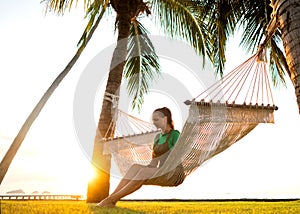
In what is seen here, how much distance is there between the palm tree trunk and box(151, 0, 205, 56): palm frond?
2.58ft

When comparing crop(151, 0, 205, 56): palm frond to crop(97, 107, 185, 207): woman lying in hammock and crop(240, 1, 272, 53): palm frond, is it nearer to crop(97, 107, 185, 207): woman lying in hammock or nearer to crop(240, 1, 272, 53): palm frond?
crop(240, 1, 272, 53): palm frond

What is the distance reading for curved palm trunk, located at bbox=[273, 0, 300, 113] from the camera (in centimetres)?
225

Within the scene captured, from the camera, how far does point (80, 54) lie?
15.8 feet

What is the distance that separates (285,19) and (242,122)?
0.94 meters

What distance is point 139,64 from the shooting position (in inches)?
260

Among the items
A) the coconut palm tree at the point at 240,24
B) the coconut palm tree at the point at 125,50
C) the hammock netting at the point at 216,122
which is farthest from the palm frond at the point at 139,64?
the hammock netting at the point at 216,122

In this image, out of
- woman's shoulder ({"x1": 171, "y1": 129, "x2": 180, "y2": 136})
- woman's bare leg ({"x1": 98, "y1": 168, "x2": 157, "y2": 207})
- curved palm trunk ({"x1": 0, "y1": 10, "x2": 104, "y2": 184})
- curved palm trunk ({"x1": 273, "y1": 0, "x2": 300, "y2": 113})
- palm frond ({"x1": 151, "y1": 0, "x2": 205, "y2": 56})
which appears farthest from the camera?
palm frond ({"x1": 151, "y1": 0, "x2": 205, "y2": 56})

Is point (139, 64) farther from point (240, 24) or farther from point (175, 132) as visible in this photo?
point (175, 132)

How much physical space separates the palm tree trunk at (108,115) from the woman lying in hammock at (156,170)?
1209mm

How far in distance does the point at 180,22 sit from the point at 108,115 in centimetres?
223

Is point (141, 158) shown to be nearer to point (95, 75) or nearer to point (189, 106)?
point (189, 106)

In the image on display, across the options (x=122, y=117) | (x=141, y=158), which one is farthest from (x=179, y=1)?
(x=141, y=158)

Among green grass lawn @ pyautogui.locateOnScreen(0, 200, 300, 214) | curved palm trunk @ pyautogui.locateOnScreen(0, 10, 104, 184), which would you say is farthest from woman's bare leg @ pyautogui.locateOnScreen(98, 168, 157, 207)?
curved palm trunk @ pyautogui.locateOnScreen(0, 10, 104, 184)

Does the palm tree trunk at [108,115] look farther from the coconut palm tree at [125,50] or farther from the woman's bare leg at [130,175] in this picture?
the woman's bare leg at [130,175]
